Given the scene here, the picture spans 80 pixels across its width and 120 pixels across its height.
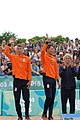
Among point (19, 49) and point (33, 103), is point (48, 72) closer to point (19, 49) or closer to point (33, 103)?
point (19, 49)

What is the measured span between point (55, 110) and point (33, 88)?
1.10m

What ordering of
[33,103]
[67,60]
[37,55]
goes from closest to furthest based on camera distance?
[67,60], [33,103], [37,55]

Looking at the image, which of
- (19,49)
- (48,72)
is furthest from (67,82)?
(19,49)

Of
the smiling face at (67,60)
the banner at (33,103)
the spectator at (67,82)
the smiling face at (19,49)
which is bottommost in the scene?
the banner at (33,103)

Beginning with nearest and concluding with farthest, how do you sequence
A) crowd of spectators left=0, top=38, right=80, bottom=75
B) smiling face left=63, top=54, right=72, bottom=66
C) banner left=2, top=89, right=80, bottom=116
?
smiling face left=63, top=54, right=72, bottom=66
banner left=2, top=89, right=80, bottom=116
crowd of spectators left=0, top=38, right=80, bottom=75

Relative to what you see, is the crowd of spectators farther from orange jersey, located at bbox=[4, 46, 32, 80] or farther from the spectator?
orange jersey, located at bbox=[4, 46, 32, 80]

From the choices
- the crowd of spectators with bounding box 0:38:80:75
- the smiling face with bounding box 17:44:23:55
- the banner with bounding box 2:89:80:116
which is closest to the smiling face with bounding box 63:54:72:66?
the smiling face with bounding box 17:44:23:55

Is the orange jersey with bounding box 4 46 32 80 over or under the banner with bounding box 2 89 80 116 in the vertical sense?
over

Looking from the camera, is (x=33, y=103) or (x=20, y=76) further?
(x=33, y=103)

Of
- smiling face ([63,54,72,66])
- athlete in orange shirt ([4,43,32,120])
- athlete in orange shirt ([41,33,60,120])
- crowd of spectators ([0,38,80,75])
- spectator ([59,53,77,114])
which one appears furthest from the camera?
crowd of spectators ([0,38,80,75])

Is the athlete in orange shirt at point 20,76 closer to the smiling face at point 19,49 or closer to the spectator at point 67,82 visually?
the smiling face at point 19,49

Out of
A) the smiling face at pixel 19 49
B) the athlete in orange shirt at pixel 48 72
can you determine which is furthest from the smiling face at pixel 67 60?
the smiling face at pixel 19 49

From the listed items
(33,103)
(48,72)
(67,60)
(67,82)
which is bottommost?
(33,103)

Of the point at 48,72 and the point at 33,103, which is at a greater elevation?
the point at 48,72
